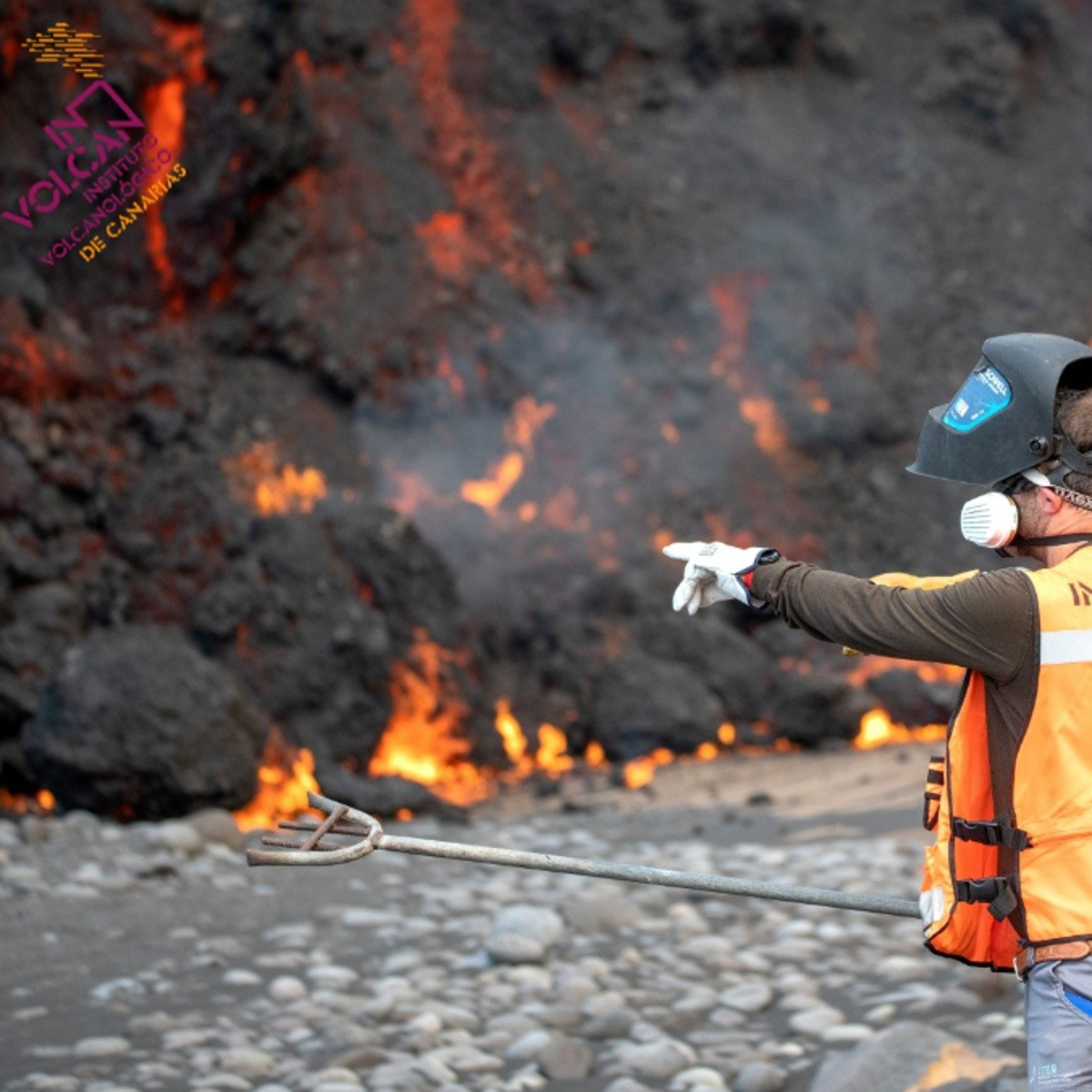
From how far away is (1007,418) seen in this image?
2824 millimetres

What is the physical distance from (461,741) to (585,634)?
1.90 m

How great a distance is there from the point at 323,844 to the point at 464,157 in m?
11.3

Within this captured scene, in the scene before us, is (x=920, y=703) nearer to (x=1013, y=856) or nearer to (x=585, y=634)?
(x=585, y=634)

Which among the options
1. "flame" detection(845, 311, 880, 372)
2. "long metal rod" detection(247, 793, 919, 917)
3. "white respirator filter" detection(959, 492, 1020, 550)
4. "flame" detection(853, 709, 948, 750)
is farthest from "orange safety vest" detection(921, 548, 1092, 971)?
"flame" detection(845, 311, 880, 372)

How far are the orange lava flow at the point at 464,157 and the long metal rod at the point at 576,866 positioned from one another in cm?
1095

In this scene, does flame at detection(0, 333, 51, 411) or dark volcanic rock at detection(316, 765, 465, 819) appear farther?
flame at detection(0, 333, 51, 411)

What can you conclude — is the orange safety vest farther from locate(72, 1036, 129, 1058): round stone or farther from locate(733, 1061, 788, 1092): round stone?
locate(72, 1036, 129, 1058): round stone

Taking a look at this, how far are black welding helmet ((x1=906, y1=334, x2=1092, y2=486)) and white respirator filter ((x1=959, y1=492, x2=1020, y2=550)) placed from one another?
1.5 inches

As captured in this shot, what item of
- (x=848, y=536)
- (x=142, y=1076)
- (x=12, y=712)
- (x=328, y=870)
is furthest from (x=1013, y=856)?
(x=848, y=536)

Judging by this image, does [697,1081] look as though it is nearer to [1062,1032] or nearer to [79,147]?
[1062,1032]

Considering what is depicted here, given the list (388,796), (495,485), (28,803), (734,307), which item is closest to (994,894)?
(388,796)

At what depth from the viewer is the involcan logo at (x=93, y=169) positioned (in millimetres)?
12172

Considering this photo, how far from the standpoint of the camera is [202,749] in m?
8.24

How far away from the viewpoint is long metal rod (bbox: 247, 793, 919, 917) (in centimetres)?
309
